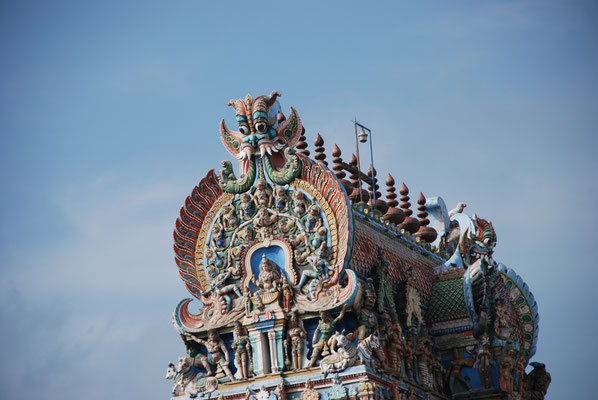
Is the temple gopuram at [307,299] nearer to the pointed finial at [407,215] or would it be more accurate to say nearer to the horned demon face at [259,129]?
the horned demon face at [259,129]

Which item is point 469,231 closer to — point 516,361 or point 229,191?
point 516,361

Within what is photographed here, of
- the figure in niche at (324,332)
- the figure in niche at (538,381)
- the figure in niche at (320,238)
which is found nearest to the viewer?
the figure in niche at (324,332)

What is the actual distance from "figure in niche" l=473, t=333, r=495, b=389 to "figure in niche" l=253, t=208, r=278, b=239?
591 centimetres

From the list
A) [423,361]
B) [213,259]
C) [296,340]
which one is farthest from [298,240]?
[423,361]

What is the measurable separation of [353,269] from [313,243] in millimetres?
1031

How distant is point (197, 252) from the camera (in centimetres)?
2788

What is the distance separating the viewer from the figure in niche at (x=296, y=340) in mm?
26219

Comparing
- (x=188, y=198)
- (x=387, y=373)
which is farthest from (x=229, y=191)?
(x=387, y=373)

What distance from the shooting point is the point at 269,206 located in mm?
27453

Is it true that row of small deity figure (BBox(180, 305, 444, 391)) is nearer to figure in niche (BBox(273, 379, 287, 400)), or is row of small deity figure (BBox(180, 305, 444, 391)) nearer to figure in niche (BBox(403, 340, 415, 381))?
figure in niche (BBox(403, 340, 415, 381))

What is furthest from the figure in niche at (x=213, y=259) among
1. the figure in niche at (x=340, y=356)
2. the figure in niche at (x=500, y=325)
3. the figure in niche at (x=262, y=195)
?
the figure in niche at (x=500, y=325)

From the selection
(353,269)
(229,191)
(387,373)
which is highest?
(229,191)

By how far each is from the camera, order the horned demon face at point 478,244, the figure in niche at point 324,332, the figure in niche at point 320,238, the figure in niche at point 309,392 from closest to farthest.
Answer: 1. the figure in niche at point 309,392
2. the figure in niche at point 324,332
3. the figure in niche at point 320,238
4. the horned demon face at point 478,244

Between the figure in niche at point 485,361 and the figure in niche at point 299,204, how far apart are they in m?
5.60
